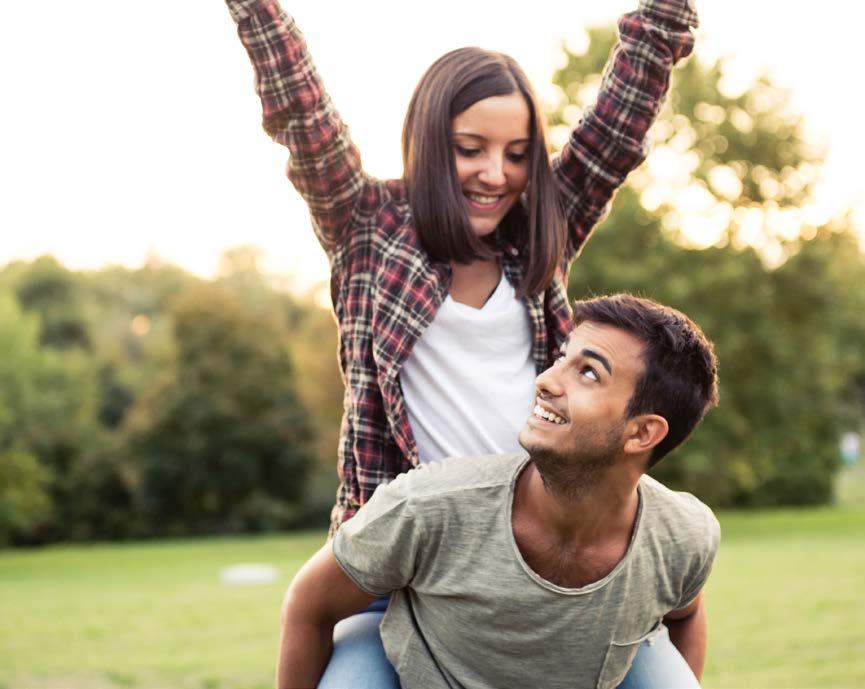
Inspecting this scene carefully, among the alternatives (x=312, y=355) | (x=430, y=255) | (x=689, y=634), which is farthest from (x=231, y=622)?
(x=312, y=355)

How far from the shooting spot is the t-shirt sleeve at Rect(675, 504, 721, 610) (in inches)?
105

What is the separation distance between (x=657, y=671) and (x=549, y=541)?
1.59 ft

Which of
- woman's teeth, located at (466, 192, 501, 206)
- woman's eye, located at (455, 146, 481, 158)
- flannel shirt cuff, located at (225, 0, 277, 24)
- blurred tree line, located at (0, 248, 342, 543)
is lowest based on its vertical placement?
blurred tree line, located at (0, 248, 342, 543)

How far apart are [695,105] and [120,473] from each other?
66.1 feet

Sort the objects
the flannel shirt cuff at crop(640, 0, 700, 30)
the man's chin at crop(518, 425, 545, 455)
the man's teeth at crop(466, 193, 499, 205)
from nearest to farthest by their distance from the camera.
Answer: the man's chin at crop(518, 425, 545, 455) < the man's teeth at crop(466, 193, 499, 205) < the flannel shirt cuff at crop(640, 0, 700, 30)

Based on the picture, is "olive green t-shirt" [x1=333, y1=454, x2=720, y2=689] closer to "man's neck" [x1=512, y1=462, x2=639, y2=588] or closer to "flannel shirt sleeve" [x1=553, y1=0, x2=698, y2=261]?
"man's neck" [x1=512, y1=462, x2=639, y2=588]

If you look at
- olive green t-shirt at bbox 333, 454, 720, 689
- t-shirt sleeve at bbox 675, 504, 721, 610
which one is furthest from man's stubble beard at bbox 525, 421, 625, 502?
t-shirt sleeve at bbox 675, 504, 721, 610

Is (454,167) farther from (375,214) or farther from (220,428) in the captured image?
(220,428)

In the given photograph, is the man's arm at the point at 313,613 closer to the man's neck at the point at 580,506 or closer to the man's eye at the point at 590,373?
the man's neck at the point at 580,506

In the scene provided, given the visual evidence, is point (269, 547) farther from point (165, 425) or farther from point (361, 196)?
point (361, 196)

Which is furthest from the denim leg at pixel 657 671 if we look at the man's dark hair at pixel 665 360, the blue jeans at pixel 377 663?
the man's dark hair at pixel 665 360

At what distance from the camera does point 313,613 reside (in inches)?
103

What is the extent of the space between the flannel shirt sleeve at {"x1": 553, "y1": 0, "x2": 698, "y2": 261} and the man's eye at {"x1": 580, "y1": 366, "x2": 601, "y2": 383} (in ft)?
2.58

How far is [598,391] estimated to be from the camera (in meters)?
2.50
